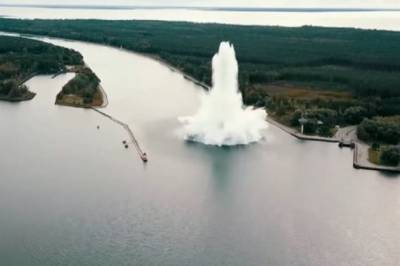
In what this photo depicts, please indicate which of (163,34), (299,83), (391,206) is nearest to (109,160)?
(391,206)

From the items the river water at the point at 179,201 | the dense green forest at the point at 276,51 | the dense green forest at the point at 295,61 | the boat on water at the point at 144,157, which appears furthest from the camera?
the dense green forest at the point at 276,51

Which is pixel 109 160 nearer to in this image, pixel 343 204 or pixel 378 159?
pixel 343 204

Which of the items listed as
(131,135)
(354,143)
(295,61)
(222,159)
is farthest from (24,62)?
(354,143)

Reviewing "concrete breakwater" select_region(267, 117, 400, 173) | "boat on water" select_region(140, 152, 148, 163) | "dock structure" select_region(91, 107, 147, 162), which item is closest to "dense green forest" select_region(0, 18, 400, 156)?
"concrete breakwater" select_region(267, 117, 400, 173)

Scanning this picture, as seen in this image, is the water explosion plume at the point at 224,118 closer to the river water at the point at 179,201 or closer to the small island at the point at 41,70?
the river water at the point at 179,201

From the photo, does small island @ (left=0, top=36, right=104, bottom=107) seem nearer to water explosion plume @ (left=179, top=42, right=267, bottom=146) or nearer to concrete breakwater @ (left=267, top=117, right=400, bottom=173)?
water explosion plume @ (left=179, top=42, right=267, bottom=146)

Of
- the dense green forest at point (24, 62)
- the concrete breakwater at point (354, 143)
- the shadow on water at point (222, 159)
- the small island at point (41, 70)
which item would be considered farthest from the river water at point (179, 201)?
the dense green forest at point (24, 62)
